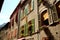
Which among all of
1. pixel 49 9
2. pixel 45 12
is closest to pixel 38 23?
pixel 45 12

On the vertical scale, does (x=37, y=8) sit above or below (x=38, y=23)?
above

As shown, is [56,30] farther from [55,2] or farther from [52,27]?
[55,2]

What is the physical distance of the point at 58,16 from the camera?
11.7m

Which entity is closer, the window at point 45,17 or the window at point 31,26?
the window at point 45,17

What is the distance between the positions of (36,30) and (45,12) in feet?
8.12

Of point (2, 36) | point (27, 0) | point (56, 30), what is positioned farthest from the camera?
point (2, 36)

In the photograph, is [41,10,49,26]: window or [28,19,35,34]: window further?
[28,19,35,34]: window

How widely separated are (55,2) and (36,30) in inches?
178

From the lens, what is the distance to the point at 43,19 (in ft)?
48.0

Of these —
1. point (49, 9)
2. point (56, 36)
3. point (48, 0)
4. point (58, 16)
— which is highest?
point (48, 0)

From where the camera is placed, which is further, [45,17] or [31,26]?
[31,26]

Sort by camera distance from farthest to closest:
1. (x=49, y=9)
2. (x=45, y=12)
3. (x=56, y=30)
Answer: (x=45, y=12) < (x=49, y=9) < (x=56, y=30)

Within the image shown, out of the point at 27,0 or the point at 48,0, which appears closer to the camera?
the point at 48,0

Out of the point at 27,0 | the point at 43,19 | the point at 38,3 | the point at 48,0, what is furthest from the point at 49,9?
the point at 27,0
